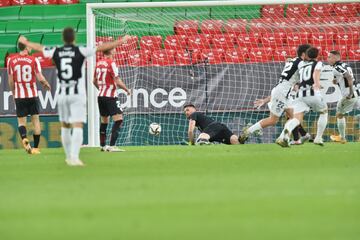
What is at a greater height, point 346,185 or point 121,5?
point 121,5

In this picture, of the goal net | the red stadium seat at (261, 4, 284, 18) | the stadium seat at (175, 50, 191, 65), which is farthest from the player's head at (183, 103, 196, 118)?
the red stadium seat at (261, 4, 284, 18)

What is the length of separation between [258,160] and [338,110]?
7.80 m

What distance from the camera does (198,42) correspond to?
24.5 metres

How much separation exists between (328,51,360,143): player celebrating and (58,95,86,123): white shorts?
8.36 metres

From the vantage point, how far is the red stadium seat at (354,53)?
2347cm

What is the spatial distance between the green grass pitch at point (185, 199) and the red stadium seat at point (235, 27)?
10625 mm

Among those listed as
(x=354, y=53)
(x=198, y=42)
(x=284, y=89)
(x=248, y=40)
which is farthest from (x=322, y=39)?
(x=284, y=89)

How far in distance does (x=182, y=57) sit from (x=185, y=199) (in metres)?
14.8

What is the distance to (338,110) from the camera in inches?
850

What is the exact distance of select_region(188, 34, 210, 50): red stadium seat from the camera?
2425cm

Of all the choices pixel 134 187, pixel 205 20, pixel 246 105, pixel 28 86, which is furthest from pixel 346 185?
pixel 205 20

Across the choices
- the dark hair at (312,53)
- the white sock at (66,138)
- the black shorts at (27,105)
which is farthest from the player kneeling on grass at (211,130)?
the white sock at (66,138)

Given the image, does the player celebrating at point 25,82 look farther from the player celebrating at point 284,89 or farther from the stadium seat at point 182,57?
the stadium seat at point 182,57

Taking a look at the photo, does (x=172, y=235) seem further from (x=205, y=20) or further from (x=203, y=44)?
(x=205, y=20)
